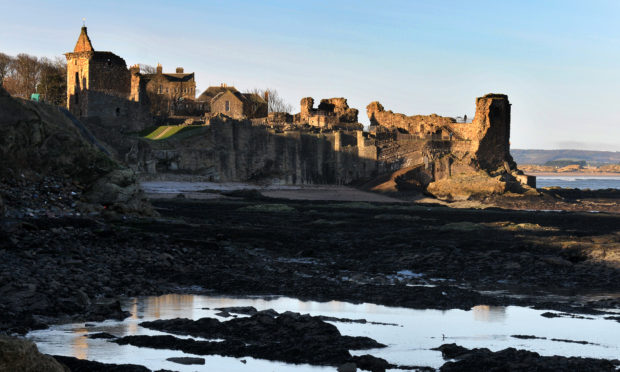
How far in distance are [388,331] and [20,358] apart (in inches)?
281

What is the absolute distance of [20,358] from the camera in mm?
7539

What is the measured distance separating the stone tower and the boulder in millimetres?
66095

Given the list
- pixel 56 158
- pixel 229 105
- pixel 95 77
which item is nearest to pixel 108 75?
pixel 95 77

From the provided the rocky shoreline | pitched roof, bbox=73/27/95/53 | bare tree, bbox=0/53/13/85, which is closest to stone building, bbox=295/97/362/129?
pitched roof, bbox=73/27/95/53

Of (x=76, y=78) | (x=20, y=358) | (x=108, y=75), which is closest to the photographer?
(x=20, y=358)

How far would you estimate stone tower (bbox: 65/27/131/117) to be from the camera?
238 feet

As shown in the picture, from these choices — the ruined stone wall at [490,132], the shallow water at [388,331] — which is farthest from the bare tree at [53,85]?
the shallow water at [388,331]

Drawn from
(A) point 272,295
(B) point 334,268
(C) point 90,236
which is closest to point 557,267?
(B) point 334,268

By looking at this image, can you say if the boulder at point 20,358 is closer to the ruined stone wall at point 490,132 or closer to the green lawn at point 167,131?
the green lawn at point 167,131

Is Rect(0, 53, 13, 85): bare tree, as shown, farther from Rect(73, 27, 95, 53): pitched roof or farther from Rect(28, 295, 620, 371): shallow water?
Rect(28, 295, 620, 371): shallow water

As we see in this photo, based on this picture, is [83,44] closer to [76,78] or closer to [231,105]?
[76,78]

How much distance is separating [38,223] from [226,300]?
9.62 m

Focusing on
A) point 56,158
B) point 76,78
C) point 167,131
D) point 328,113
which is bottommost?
point 56,158

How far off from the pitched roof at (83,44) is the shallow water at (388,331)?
6613 cm
